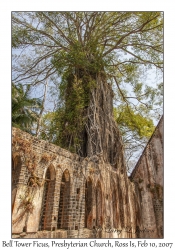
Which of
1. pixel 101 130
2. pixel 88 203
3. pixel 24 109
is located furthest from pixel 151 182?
pixel 24 109

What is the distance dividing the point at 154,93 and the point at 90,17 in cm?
530

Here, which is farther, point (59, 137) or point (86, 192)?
point (59, 137)

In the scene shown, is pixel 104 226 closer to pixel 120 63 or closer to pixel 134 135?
pixel 120 63

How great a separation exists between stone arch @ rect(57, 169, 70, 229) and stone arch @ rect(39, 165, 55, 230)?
425 millimetres

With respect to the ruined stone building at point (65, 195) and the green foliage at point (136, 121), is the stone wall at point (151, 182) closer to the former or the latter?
the ruined stone building at point (65, 195)

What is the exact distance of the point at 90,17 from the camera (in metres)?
8.68

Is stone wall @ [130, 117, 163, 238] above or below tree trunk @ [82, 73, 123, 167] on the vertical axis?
below

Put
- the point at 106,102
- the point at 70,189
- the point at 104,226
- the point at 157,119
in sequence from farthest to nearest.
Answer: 1. the point at 157,119
2. the point at 106,102
3. the point at 104,226
4. the point at 70,189

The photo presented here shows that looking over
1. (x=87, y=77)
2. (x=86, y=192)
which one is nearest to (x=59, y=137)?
(x=86, y=192)

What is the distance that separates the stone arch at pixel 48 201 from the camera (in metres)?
4.80

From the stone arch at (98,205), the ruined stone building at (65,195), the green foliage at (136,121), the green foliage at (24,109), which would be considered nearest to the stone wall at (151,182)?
the ruined stone building at (65,195)

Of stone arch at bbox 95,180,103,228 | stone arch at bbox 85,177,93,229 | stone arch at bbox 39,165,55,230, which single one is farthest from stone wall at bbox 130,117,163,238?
stone arch at bbox 39,165,55,230

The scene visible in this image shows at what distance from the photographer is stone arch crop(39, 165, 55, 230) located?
4797mm

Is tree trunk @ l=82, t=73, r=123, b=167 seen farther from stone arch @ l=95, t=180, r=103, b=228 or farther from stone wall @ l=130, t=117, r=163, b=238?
stone wall @ l=130, t=117, r=163, b=238
